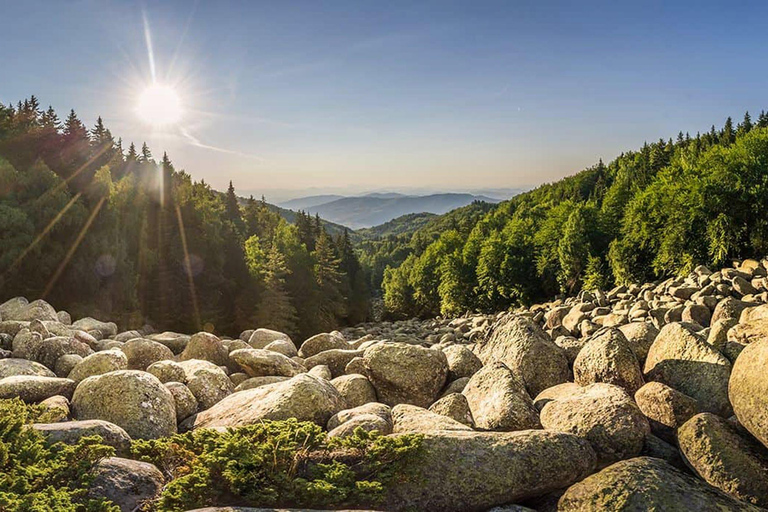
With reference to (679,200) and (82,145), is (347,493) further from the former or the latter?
(82,145)

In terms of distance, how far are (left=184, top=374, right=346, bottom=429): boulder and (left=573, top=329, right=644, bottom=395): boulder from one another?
394 cm

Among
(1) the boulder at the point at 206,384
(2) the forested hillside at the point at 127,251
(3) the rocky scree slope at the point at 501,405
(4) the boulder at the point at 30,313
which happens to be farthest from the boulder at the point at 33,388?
(2) the forested hillside at the point at 127,251

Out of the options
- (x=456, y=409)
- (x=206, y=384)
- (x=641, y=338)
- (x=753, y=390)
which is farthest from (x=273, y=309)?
(x=753, y=390)

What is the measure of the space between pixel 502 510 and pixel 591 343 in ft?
13.3

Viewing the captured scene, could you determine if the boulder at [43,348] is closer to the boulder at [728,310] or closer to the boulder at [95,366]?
the boulder at [95,366]

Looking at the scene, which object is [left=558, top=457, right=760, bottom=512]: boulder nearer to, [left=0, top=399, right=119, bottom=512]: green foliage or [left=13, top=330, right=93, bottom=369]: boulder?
[left=0, top=399, right=119, bottom=512]: green foliage

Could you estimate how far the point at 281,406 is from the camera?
6.97 metres

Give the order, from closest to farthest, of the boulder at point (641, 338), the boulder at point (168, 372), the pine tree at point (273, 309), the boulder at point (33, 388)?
the boulder at point (33, 388), the boulder at point (641, 338), the boulder at point (168, 372), the pine tree at point (273, 309)

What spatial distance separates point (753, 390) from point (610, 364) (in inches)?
90.0

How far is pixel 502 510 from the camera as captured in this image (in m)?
4.71

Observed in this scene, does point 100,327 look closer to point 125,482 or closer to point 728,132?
point 125,482

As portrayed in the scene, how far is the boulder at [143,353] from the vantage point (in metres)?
11.3

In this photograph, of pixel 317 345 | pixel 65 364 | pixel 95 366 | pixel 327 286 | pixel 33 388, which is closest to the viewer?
pixel 33 388

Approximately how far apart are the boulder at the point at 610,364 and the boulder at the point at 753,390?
1851 millimetres
